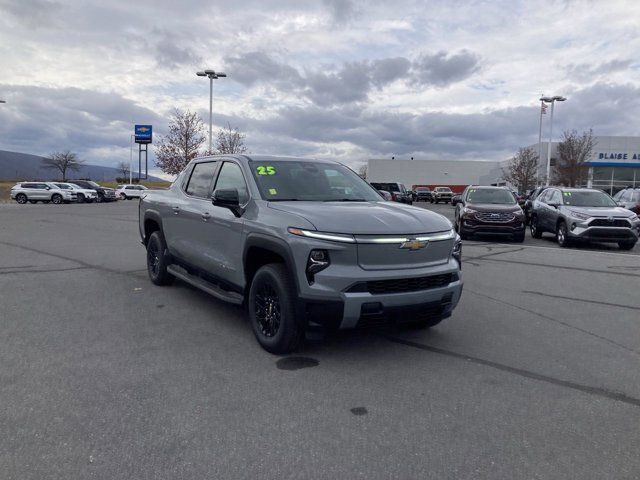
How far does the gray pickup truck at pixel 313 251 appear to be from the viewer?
417cm

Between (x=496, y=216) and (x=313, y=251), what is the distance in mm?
11419

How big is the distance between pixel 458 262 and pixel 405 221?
2.51 ft

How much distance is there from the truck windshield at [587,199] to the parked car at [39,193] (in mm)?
37134

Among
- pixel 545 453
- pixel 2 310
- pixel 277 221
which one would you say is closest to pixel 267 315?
pixel 277 221

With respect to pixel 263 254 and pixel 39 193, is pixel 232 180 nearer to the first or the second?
pixel 263 254

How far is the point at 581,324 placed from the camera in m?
5.91

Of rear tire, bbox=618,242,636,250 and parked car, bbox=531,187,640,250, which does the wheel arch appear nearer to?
parked car, bbox=531,187,640,250

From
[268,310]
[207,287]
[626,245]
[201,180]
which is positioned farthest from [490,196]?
[268,310]

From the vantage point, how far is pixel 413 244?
173 inches

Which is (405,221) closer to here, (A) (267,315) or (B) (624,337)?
(A) (267,315)

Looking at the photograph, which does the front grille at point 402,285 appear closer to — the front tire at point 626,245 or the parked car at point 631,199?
the front tire at point 626,245

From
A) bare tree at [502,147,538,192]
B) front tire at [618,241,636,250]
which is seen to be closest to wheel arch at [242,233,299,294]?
front tire at [618,241,636,250]

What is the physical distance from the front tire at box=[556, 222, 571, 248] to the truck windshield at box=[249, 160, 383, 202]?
31.8 ft

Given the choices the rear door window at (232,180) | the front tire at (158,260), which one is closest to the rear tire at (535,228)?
the front tire at (158,260)
